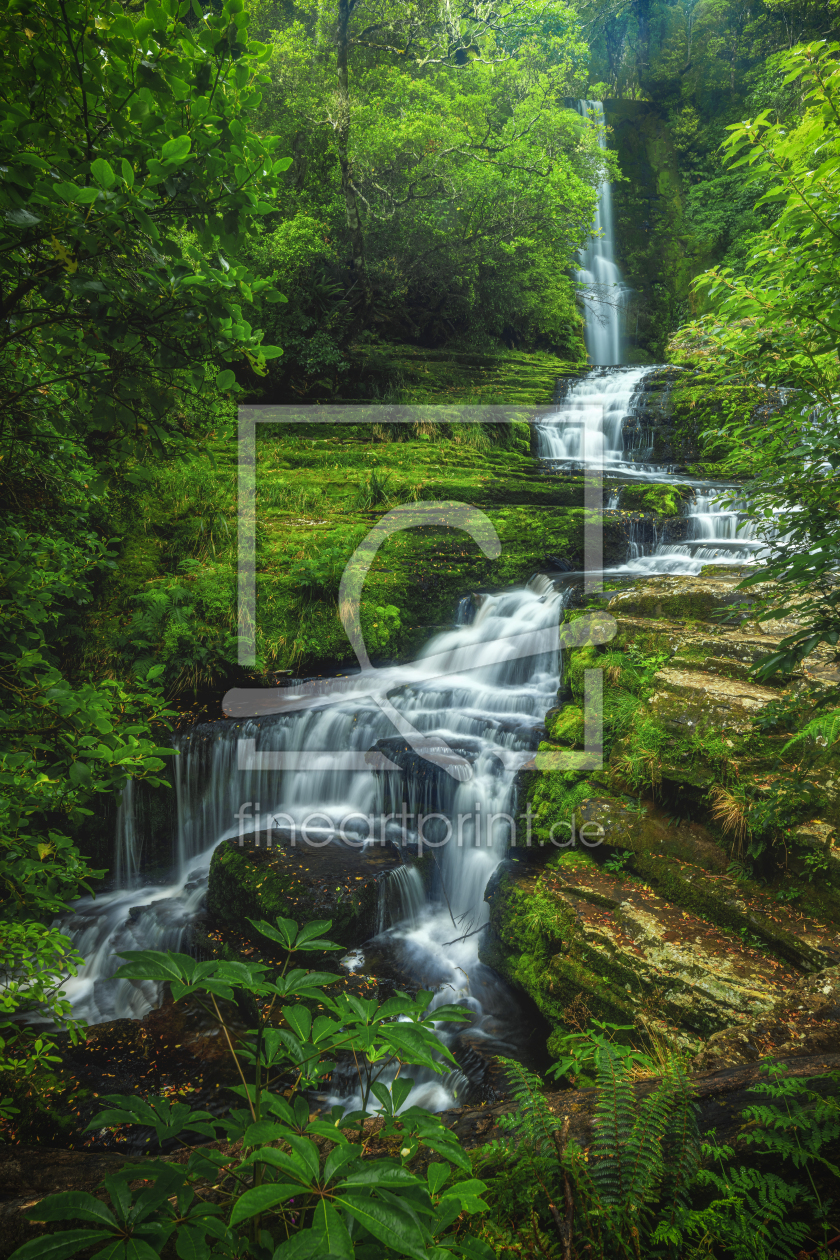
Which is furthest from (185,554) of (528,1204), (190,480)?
(528,1204)

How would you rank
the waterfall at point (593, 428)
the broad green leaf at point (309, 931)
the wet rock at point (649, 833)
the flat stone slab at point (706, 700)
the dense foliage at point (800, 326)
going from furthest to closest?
the waterfall at point (593, 428), the flat stone slab at point (706, 700), the wet rock at point (649, 833), the dense foliage at point (800, 326), the broad green leaf at point (309, 931)

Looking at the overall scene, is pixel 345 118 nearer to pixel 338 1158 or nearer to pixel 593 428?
pixel 593 428

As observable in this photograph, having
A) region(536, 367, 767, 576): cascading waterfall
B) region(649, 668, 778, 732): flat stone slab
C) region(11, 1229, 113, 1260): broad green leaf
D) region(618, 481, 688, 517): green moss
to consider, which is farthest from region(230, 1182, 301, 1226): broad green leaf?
region(618, 481, 688, 517): green moss

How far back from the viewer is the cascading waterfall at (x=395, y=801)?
5.09 m

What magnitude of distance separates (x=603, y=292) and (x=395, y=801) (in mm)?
23920

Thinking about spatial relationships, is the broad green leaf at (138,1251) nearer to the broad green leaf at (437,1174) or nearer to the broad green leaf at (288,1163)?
the broad green leaf at (288,1163)

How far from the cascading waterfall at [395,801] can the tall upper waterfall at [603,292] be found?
19023mm

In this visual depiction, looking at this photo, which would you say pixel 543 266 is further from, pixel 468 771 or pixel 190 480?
pixel 468 771

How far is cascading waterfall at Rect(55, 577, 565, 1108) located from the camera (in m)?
5.09

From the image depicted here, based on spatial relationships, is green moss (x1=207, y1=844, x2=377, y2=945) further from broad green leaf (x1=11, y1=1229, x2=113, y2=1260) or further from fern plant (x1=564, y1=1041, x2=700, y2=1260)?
broad green leaf (x1=11, y1=1229, x2=113, y2=1260)

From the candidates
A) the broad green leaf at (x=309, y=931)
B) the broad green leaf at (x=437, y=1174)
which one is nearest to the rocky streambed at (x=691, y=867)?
the broad green leaf at (x=437, y=1174)

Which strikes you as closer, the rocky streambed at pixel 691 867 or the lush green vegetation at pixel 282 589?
the lush green vegetation at pixel 282 589

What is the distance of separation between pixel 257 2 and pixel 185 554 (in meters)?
14.9

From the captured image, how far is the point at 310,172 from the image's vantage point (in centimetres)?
1505
